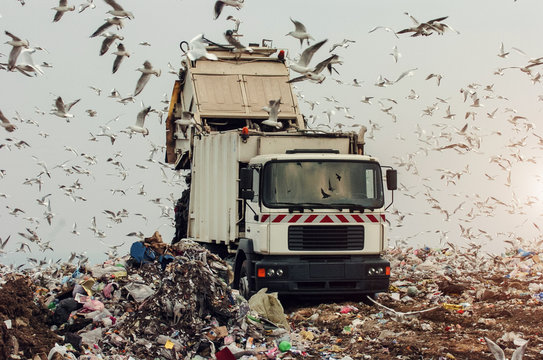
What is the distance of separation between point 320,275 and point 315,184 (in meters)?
1.31

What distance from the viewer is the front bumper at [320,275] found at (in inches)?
418

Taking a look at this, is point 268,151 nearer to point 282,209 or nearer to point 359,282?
point 282,209

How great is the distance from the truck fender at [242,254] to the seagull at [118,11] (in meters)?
3.87

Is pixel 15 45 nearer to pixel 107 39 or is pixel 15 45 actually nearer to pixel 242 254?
pixel 107 39

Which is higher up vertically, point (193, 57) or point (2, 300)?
point (193, 57)

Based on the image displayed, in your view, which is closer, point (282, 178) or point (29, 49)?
point (29, 49)

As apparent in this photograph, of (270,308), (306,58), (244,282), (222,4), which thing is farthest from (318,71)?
(244,282)

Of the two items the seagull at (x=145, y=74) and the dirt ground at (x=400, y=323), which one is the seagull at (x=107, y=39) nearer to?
the seagull at (x=145, y=74)

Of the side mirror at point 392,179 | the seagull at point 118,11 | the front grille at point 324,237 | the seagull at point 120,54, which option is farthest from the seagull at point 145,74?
the side mirror at point 392,179

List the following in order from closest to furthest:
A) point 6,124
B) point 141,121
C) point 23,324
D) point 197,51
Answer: point 197,51 → point 6,124 → point 23,324 → point 141,121

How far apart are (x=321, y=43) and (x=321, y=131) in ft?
11.4

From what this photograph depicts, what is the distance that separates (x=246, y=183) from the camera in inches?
415

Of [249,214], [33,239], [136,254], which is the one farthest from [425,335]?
[33,239]

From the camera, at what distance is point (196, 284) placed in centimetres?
894
